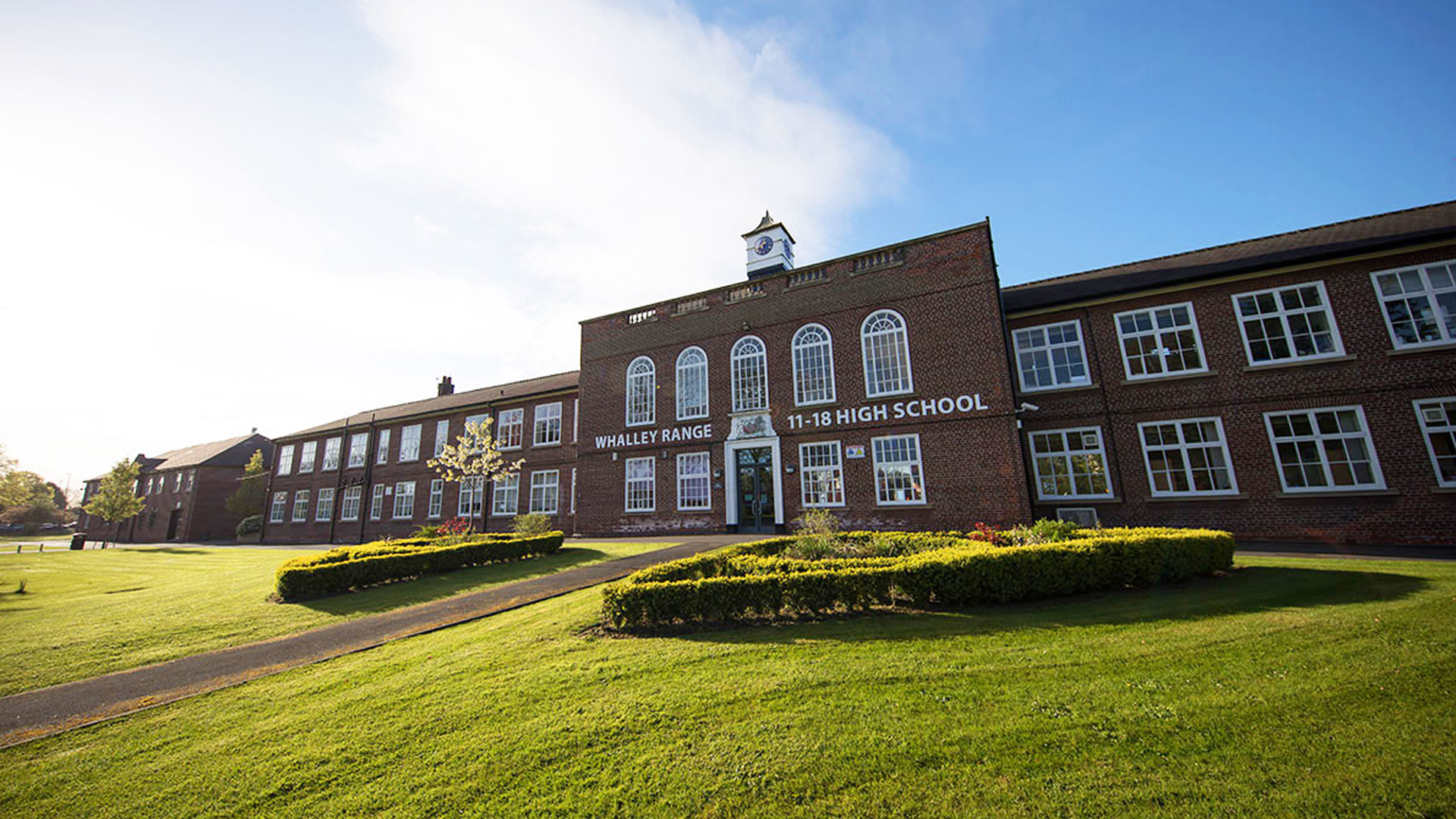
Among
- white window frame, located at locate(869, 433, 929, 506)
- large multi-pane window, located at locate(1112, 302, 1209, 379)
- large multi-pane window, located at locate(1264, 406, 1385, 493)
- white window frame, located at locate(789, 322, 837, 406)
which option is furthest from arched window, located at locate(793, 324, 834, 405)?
large multi-pane window, located at locate(1264, 406, 1385, 493)

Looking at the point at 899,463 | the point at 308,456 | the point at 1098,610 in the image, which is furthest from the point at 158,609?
the point at 308,456

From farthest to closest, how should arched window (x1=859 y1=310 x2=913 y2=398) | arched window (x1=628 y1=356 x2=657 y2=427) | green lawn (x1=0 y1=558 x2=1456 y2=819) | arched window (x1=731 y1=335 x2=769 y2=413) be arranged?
arched window (x1=628 y1=356 x2=657 y2=427)
arched window (x1=731 y1=335 x2=769 y2=413)
arched window (x1=859 y1=310 x2=913 y2=398)
green lawn (x1=0 y1=558 x2=1456 y2=819)

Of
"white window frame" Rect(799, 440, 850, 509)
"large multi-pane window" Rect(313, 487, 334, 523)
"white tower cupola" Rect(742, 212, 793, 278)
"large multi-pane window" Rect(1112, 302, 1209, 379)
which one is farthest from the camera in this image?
"large multi-pane window" Rect(313, 487, 334, 523)

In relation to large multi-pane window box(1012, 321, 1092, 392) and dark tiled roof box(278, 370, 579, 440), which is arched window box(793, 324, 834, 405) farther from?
dark tiled roof box(278, 370, 579, 440)

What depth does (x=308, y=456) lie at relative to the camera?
35.0 metres

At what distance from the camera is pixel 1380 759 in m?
3.21

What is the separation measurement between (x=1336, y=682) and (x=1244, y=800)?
2405mm

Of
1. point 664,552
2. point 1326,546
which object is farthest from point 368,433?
point 1326,546

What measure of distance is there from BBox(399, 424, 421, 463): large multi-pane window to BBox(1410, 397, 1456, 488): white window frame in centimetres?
3796

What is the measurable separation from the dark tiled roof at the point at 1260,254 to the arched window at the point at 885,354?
3.60m

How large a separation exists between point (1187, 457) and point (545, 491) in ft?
79.5

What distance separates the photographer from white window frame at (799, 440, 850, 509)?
686 inches

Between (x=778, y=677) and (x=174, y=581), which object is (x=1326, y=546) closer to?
(x=778, y=677)

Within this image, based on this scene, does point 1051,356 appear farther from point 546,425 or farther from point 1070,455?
point 546,425
